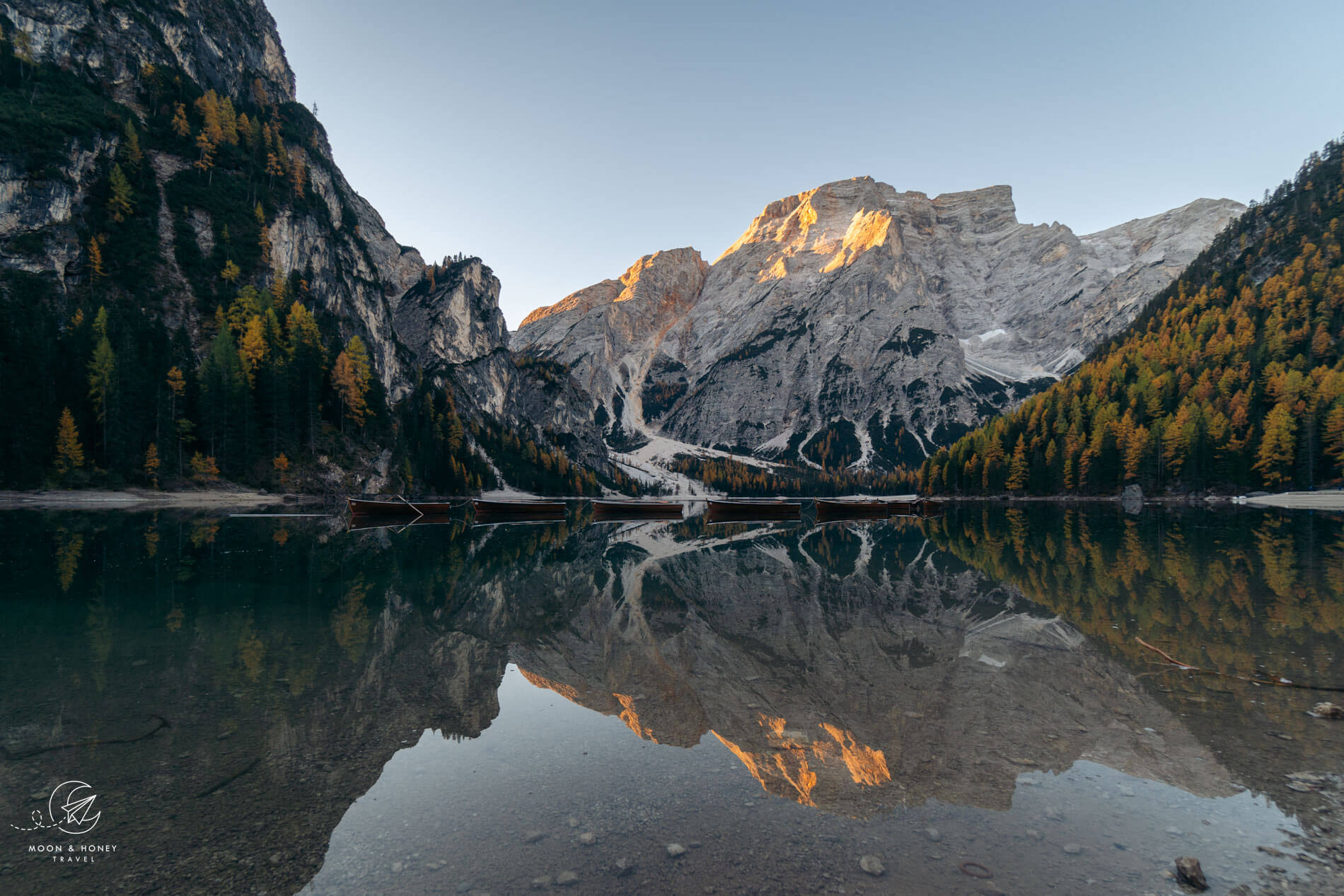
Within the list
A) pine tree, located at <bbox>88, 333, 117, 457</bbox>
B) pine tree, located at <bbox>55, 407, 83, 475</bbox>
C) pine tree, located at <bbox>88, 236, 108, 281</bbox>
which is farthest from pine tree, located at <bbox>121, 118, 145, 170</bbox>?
pine tree, located at <bbox>55, 407, 83, 475</bbox>

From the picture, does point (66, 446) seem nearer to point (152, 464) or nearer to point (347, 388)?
point (152, 464)

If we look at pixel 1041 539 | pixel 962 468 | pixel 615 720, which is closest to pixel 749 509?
pixel 962 468

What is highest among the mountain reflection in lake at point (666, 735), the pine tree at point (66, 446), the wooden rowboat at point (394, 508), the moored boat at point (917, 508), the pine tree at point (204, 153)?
the pine tree at point (204, 153)

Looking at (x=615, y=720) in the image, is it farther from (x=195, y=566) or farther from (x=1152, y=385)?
(x=1152, y=385)

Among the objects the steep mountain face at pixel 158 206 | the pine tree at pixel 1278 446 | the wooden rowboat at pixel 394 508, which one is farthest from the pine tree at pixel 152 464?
the pine tree at pixel 1278 446

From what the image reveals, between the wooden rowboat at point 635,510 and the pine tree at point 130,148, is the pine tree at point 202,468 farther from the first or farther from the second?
the pine tree at point 130,148

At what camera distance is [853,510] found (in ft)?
320

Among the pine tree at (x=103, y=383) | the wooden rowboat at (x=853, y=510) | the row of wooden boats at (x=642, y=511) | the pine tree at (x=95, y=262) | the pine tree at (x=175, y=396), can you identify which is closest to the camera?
the pine tree at (x=103, y=383)

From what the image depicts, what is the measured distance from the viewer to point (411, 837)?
7324mm

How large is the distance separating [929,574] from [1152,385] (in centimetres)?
11815

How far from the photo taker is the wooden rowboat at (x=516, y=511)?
85562mm

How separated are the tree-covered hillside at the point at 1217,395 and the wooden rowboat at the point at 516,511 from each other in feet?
308

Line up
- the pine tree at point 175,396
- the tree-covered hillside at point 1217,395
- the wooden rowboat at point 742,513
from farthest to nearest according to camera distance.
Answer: the wooden rowboat at point 742,513 → the tree-covered hillside at point 1217,395 → the pine tree at point 175,396

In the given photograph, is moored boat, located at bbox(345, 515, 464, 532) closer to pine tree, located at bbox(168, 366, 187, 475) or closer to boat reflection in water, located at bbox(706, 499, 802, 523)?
pine tree, located at bbox(168, 366, 187, 475)
